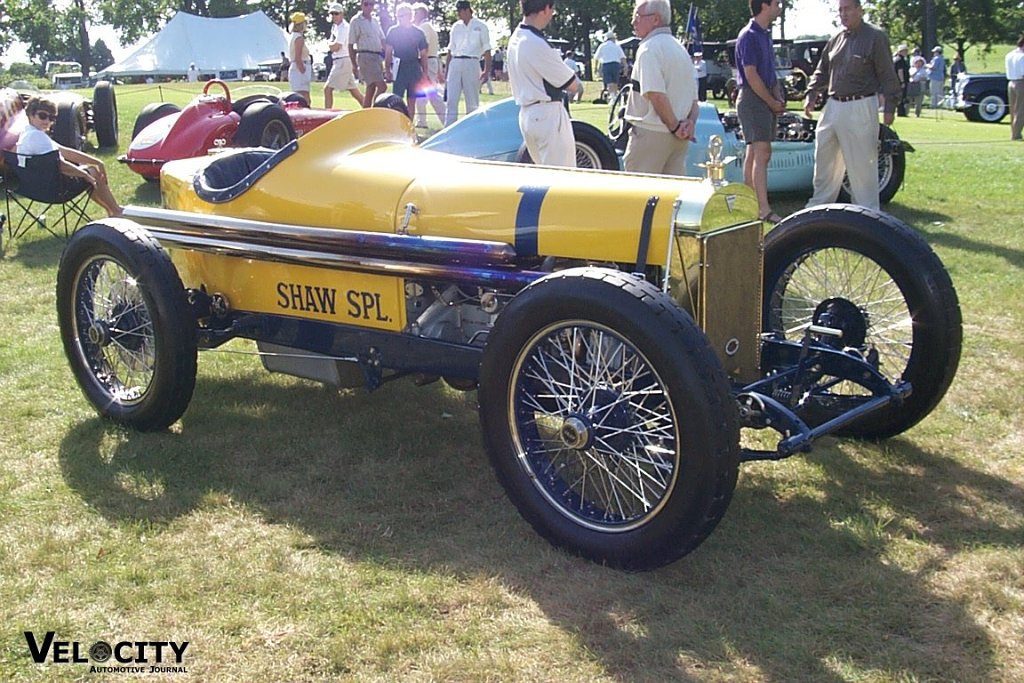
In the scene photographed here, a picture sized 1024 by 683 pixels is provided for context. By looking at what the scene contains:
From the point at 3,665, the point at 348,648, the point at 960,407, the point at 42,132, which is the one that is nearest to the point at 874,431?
the point at 960,407

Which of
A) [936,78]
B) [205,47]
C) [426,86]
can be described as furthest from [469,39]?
[205,47]

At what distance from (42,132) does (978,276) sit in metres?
7.15

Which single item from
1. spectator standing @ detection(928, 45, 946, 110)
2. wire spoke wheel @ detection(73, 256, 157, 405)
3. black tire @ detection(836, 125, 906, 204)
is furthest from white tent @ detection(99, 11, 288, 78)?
wire spoke wheel @ detection(73, 256, 157, 405)

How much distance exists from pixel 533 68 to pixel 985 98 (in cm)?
2143

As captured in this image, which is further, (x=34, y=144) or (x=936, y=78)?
(x=936, y=78)

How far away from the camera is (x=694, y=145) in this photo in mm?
8758

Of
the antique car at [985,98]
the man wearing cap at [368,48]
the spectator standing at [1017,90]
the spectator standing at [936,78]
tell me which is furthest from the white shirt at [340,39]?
the spectator standing at [936,78]

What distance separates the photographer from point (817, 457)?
172 inches

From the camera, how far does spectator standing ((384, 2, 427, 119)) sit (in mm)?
13367

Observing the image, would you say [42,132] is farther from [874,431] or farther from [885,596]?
[885,596]

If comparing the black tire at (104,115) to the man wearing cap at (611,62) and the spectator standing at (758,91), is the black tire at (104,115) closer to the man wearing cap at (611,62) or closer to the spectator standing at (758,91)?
the spectator standing at (758,91)

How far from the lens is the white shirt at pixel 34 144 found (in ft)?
27.7

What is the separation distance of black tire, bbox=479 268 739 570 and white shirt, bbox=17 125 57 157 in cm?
624

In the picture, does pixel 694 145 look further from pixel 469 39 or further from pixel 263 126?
pixel 469 39
